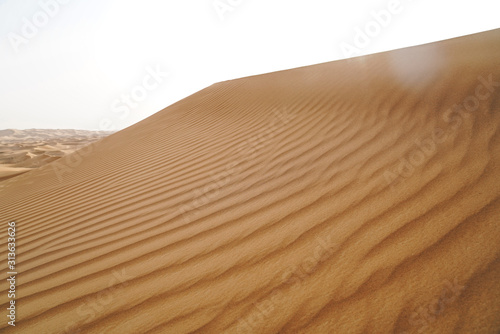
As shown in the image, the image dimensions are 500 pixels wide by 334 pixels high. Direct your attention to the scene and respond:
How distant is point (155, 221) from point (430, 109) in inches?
103

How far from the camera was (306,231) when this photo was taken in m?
1.39

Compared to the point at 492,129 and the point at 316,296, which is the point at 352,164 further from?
the point at 316,296

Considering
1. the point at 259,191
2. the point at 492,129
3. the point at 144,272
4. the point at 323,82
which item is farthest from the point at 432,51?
the point at 144,272

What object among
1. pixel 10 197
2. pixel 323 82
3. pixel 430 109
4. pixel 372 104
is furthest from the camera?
pixel 323 82

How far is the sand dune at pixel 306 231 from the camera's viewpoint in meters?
0.96

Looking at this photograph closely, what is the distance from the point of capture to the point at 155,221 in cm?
201

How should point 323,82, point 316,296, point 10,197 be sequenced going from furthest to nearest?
point 323,82, point 10,197, point 316,296

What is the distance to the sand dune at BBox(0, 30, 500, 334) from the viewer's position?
96cm

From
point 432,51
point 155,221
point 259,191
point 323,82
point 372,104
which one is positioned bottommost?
point 259,191

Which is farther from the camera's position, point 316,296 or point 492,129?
point 492,129

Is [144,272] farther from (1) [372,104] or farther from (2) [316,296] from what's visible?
(1) [372,104]

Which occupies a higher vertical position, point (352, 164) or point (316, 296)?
point (352, 164)

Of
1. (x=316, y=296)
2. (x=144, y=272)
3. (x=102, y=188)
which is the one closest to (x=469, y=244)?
(x=316, y=296)

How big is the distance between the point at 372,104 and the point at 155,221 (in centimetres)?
263
